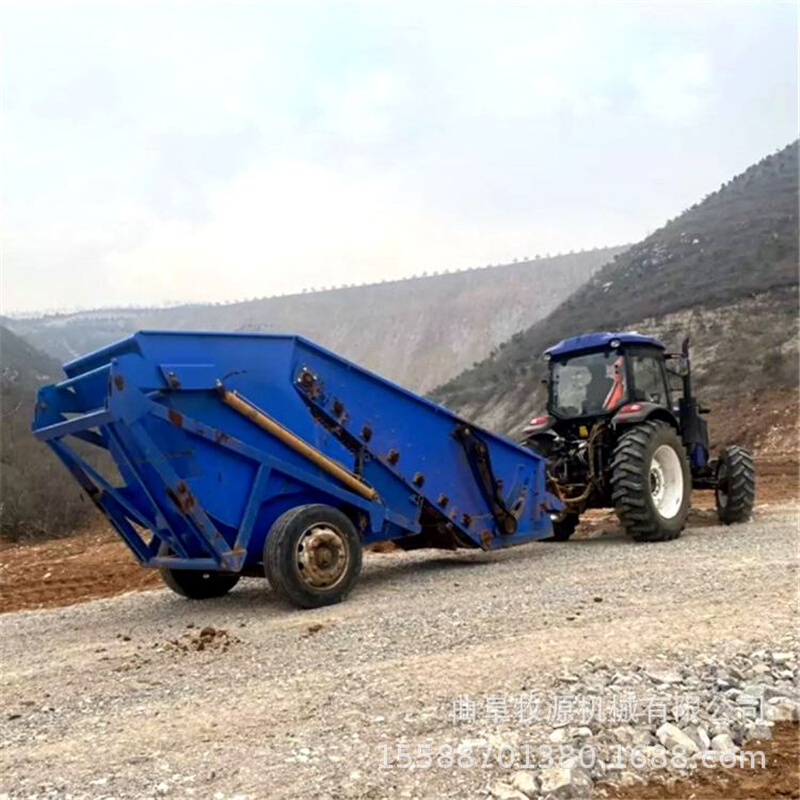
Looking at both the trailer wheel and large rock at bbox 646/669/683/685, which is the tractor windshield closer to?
the trailer wheel

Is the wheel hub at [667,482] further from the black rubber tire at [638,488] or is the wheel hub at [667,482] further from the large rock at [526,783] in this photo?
the large rock at [526,783]

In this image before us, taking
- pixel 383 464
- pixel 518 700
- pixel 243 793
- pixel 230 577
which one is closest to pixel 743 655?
pixel 518 700

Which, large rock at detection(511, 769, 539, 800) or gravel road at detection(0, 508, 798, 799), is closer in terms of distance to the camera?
large rock at detection(511, 769, 539, 800)

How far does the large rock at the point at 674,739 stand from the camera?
11.9 feet

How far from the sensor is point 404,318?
96688mm

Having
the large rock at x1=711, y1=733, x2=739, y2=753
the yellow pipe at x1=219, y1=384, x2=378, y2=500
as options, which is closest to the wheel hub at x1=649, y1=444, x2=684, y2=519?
the yellow pipe at x1=219, y1=384, x2=378, y2=500

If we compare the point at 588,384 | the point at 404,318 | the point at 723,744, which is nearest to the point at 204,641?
the point at 723,744

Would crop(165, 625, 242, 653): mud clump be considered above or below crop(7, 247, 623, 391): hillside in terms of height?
below

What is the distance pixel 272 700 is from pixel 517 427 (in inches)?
1104

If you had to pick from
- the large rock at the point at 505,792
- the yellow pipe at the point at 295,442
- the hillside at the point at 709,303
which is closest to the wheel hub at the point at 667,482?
the yellow pipe at the point at 295,442

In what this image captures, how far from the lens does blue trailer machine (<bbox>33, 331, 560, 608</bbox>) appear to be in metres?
6.02

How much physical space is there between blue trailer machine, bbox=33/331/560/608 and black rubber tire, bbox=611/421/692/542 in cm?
233

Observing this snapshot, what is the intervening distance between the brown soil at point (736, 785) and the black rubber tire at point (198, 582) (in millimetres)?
4608

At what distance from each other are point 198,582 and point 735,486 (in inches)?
254
